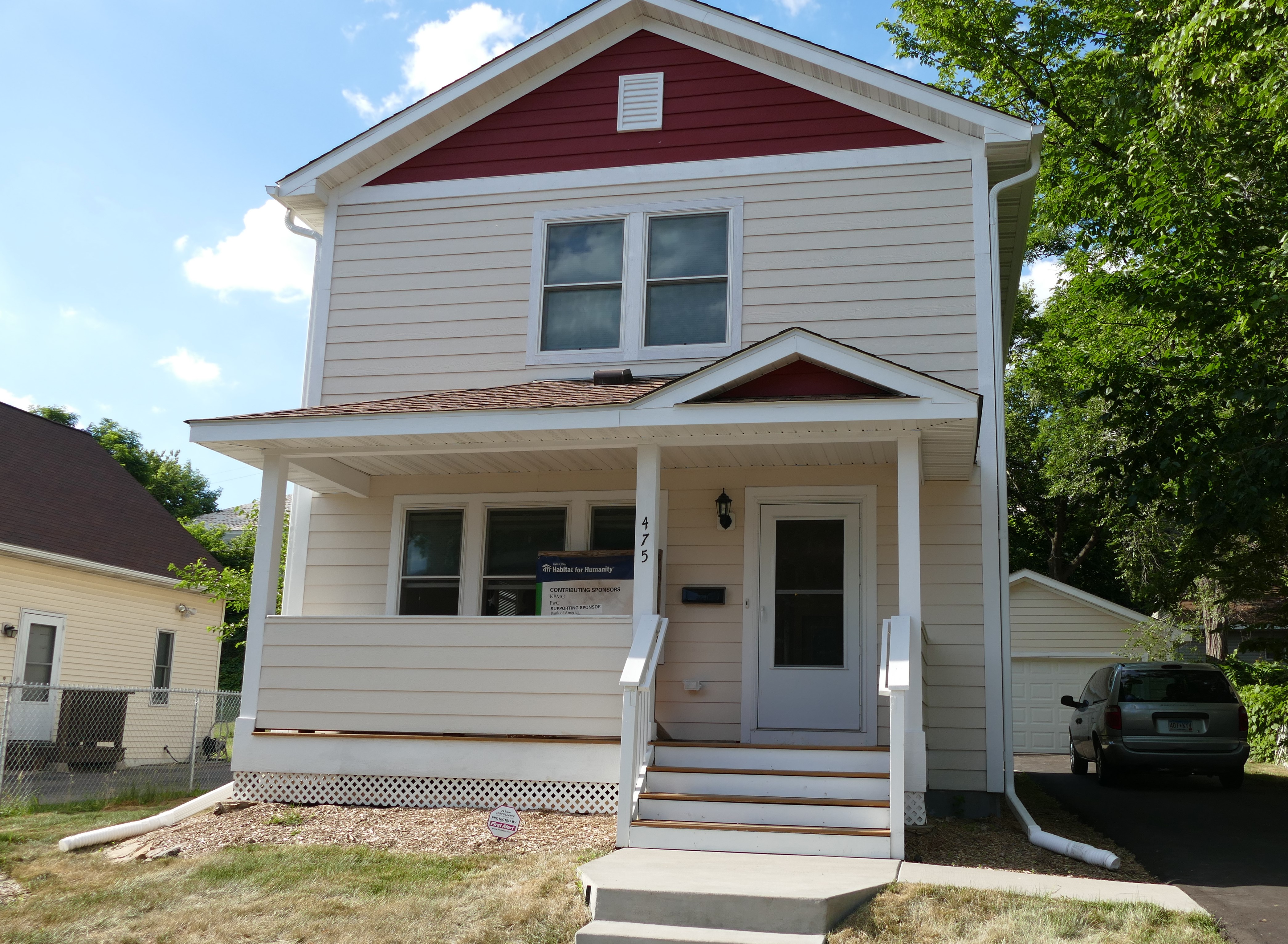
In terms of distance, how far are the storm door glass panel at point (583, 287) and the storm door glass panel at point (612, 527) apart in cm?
157

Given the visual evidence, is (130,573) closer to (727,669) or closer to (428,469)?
(428,469)

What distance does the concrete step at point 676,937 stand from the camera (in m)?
5.36

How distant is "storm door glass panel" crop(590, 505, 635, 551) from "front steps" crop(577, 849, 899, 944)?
405 centimetres

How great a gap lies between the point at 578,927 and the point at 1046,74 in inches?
733

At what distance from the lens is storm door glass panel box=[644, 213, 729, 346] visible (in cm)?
1027

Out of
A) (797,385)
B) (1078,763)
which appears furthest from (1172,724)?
(797,385)

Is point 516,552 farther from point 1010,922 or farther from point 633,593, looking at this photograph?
point 1010,922

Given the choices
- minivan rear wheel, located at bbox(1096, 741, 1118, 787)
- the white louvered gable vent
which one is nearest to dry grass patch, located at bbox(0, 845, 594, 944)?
the white louvered gable vent

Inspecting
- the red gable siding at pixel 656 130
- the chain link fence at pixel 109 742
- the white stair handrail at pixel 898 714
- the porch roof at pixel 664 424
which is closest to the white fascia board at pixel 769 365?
the porch roof at pixel 664 424

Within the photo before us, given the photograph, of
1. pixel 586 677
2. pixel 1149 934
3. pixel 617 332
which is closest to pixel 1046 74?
pixel 617 332

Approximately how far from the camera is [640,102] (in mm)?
10805

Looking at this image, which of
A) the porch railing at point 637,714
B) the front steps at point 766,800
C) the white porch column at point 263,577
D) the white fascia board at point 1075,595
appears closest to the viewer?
the front steps at point 766,800

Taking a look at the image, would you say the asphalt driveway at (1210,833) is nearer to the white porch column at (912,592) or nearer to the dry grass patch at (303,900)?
the white porch column at (912,592)

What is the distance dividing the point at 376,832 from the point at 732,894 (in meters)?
3.03
